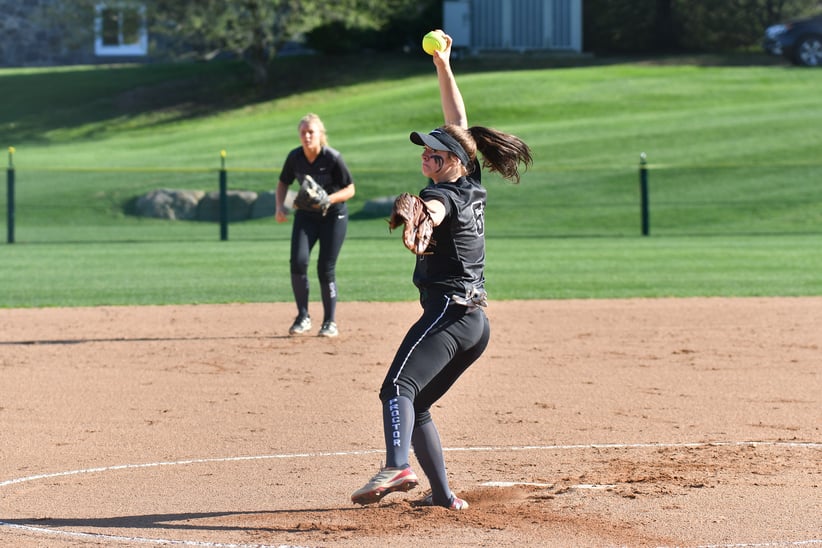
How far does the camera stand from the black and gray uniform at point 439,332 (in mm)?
5379

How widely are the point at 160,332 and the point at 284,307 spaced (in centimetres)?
215

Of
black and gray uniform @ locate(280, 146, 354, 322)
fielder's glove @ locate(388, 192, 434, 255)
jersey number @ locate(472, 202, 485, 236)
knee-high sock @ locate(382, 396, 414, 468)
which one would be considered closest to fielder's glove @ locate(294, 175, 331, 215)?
black and gray uniform @ locate(280, 146, 354, 322)

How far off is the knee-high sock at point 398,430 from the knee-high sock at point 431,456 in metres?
0.23

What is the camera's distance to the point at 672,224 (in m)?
25.2

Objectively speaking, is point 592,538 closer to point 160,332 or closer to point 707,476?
point 707,476

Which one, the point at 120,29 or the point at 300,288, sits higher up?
the point at 120,29

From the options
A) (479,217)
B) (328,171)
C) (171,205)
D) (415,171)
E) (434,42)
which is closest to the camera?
(479,217)

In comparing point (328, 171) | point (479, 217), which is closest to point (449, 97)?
point (479, 217)

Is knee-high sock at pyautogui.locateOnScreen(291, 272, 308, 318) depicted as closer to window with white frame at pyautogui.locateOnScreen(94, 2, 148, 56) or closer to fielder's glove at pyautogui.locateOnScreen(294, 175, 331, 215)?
fielder's glove at pyautogui.locateOnScreen(294, 175, 331, 215)

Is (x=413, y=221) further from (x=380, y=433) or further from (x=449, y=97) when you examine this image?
(x=380, y=433)

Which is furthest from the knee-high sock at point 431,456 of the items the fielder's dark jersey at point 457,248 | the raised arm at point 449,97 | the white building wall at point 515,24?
the white building wall at point 515,24

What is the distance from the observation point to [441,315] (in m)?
5.50

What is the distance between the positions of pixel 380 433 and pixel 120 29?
38.4 metres

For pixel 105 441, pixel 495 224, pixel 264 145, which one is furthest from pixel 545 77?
pixel 105 441
